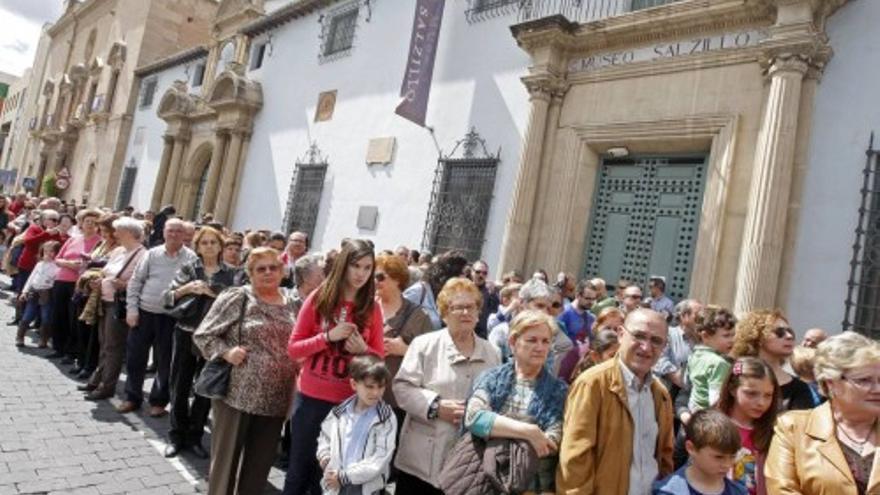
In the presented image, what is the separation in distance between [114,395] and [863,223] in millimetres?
7833

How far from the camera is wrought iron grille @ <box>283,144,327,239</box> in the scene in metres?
13.8

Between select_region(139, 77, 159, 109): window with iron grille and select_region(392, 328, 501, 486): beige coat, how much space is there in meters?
23.8

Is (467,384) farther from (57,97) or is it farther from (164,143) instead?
(57,97)

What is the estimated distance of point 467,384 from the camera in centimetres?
308

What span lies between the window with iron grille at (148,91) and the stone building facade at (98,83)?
676 millimetres

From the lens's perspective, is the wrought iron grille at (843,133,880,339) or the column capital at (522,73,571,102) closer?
the wrought iron grille at (843,133,880,339)

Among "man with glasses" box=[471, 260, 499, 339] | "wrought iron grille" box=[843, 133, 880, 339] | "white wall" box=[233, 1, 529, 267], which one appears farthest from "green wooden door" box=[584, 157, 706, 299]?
"man with glasses" box=[471, 260, 499, 339]

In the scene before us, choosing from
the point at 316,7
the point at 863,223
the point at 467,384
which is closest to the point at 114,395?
the point at 467,384

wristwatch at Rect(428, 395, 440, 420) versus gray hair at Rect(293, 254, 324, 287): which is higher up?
gray hair at Rect(293, 254, 324, 287)

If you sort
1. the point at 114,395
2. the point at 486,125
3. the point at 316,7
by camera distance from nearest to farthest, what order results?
the point at 114,395
the point at 486,125
the point at 316,7

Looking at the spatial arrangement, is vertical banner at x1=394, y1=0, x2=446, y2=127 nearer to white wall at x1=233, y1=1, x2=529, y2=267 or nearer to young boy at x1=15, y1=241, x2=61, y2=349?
Result: white wall at x1=233, y1=1, x2=529, y2=267

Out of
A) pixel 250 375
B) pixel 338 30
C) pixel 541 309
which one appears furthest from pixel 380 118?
pixel 250 375

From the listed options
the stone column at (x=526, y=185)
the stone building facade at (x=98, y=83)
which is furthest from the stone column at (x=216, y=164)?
the stone column at (x=526, y=185)

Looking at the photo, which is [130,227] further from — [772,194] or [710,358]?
[772,194]
